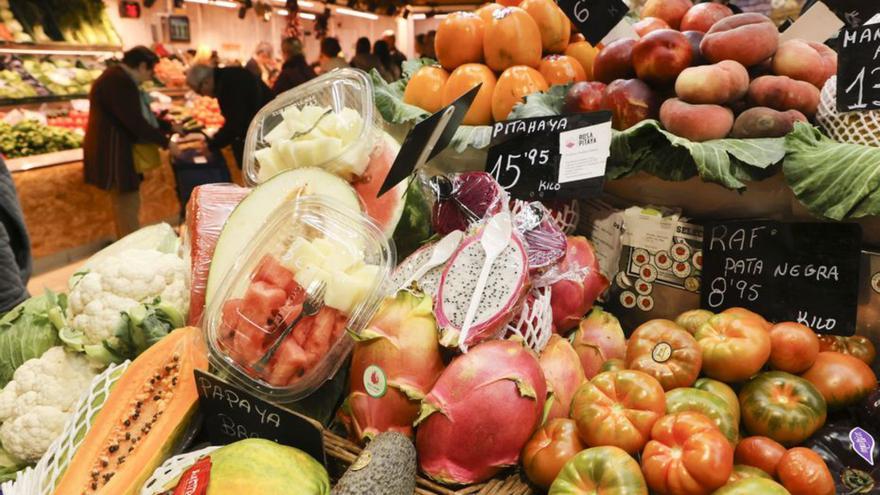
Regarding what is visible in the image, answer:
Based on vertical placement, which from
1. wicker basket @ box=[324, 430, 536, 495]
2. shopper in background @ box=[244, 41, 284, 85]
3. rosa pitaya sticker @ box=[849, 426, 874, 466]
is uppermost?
rosa pitaya sticker @ box=[849, 426, 874, 466]

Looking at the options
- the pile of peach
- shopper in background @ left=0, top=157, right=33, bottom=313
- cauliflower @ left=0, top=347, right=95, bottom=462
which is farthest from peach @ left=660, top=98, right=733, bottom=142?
shopper in background @ left=0, top=157, right=33, bottom=313

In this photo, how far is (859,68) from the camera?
127 cm

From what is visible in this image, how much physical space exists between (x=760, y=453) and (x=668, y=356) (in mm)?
212

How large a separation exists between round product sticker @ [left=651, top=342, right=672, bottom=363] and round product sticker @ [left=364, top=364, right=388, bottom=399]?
50 cm

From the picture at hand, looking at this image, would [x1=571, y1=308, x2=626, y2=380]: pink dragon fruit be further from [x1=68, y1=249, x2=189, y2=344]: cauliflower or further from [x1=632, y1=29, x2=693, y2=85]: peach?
[x1=68, y1=249, x2=189, y2=344]: cauliflower

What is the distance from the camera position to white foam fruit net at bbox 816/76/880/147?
4.37ft

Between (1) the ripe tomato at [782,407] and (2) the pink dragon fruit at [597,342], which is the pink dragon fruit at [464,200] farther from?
(1) the ripe tomato at [782,407]

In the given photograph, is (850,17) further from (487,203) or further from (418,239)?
(418,239)

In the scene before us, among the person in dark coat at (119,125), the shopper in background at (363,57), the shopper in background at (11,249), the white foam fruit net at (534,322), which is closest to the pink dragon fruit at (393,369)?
the white foam fruit net at (534,322)

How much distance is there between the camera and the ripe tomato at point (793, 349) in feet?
3.74

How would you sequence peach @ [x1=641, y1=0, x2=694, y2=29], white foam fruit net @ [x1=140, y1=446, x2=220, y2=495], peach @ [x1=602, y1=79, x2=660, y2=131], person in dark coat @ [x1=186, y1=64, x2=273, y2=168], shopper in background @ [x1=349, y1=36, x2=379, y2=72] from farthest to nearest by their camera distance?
shopper in background @ [x1=349, y1=36, x2=379, y2=72] < person in dark coat @ [x1=186, y1=64, x2=273, y2=168] < peach @ [x1=641, y1=0, x2=694, y2=29] < peach @ [x1=602, y1=79, x2=660, y2=131] < white foam fruit net @ [x1=140, y1=446, x2=220, y2=495]

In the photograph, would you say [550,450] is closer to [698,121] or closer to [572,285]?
[572,285]

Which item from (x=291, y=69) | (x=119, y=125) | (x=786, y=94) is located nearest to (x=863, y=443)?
(x=786, y=94)

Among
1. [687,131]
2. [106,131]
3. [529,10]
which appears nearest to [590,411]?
[687,131]
